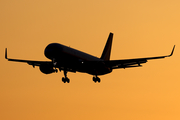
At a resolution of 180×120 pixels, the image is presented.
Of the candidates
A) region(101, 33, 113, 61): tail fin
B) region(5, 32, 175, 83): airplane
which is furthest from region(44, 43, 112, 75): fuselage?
region(101, 33, 113, 61): tail fin

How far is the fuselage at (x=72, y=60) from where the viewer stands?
2776 inches

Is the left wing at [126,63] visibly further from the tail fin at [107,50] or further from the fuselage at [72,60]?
the tail fin at [107,50]

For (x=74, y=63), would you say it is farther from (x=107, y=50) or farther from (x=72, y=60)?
(x=107, y=50)

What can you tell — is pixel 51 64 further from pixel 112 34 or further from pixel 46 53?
pixel 112 34

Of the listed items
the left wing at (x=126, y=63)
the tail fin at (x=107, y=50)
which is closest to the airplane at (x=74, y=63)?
the left wing at (x=126, y=63)

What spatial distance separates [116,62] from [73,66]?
8447mm

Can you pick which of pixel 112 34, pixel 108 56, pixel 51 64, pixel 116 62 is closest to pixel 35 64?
pixel 51 64

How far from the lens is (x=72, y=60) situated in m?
72.5

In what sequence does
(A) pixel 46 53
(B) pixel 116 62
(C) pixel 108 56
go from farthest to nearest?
(C) pixel 108 56 < (B) pixel 116 62 < (A) pixel 46 53

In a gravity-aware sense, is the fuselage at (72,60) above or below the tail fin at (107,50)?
below

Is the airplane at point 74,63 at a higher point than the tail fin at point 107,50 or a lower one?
lower

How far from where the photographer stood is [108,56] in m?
98.2

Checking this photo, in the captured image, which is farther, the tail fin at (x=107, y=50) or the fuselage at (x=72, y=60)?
the tail fin at (x=107, y=50)

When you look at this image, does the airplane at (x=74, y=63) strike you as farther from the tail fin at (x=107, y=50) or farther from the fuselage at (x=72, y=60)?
the tail fin at (x=107, y=50)
